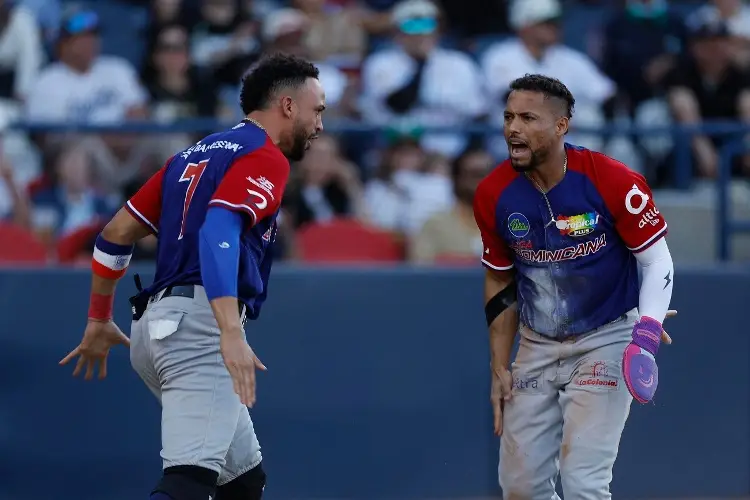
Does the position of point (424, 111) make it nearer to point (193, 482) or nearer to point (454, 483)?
point (454, 483)

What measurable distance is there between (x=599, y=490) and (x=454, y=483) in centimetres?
248

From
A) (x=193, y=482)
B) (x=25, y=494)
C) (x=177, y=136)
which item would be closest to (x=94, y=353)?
(x=193, y=482)

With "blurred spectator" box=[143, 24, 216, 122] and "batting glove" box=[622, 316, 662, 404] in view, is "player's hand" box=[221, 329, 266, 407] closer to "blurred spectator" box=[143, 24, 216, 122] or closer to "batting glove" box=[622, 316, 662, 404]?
"batting glove" box=[622, 316, 662, 404]

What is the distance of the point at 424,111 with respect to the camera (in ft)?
30.1

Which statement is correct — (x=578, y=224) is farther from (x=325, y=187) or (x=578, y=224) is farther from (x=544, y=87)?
(x=325, y=187)

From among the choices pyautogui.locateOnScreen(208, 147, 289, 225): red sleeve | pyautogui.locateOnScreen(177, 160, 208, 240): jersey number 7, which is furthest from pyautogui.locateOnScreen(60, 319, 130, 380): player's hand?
pyautogui.locateOnScreen(208, 147, 289, 225): red sleeve

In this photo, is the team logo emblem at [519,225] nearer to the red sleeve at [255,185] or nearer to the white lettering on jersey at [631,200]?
the white lettering on jersey at [631,200]

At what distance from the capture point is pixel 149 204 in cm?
506

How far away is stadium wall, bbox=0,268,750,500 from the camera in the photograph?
280 inches

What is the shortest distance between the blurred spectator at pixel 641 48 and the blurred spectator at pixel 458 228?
7.67ft

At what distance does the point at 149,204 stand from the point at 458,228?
10.7ft

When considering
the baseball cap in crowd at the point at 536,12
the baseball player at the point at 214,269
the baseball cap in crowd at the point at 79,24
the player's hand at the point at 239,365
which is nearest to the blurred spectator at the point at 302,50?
the baseball cap in crowd at the point at 79,24

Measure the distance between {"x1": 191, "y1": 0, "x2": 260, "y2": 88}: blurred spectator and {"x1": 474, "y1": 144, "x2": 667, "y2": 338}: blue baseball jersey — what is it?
4.40 meters

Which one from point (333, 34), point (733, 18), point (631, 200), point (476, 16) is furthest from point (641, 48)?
point (631, 200)
